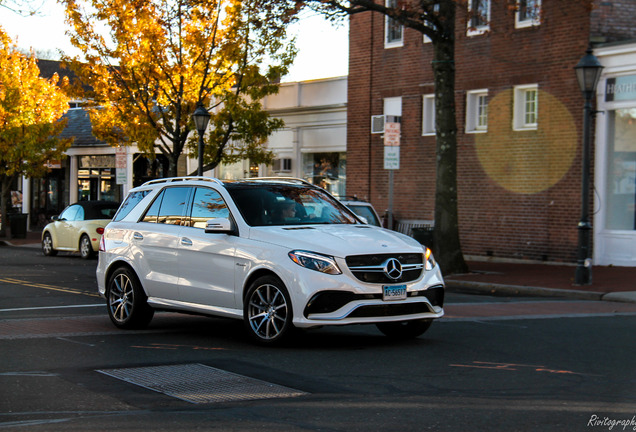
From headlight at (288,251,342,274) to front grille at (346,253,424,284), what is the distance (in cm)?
15

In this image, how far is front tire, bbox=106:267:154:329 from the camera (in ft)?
35.1

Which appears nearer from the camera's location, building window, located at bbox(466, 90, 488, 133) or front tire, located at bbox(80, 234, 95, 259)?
building window, located at bbox(466, 90, 488, 133)

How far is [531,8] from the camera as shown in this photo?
22578 millimetres

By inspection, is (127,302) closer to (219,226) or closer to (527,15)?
(219,226)

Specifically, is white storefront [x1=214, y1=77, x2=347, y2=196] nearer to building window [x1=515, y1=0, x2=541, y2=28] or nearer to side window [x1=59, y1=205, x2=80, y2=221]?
building window [x1=515, y1=0, x2=541, y2=28]

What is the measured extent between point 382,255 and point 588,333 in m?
3.08

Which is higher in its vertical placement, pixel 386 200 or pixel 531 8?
pixel 531 8

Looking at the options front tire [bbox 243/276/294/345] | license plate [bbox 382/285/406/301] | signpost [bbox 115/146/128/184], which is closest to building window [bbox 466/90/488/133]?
signpost [bbox 115/146/128/184]

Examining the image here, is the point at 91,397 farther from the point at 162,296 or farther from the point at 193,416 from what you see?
the point at 162,296

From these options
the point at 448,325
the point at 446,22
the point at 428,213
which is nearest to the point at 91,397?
the point at 448,325

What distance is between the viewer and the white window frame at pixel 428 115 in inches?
1032

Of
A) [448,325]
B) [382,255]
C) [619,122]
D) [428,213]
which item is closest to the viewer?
[382,255]

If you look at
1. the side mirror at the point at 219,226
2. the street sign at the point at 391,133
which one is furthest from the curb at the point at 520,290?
the side mirror at the point at 219,226

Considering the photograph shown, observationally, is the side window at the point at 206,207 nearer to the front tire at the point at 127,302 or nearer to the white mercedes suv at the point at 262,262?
the white mercedes suv at the point at 262,262
